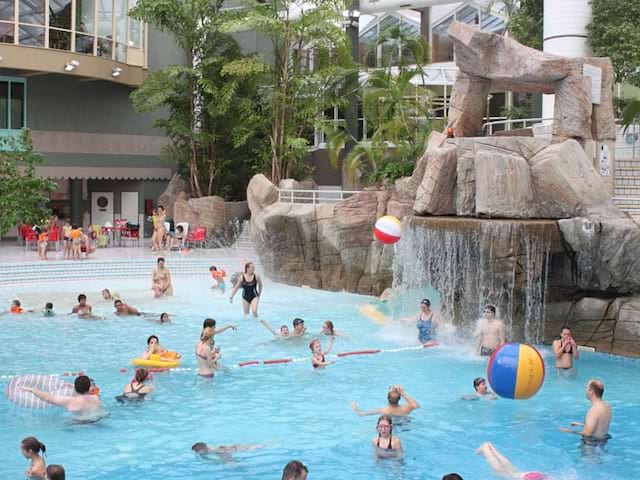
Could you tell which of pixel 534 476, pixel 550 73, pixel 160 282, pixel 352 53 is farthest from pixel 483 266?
pixel 352 53

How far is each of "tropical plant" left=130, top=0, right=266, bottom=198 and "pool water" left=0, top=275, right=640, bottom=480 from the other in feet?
42.0

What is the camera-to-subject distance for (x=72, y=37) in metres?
27.9

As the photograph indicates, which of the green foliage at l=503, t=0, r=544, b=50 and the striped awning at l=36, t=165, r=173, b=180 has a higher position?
the green foliage at l=503, t=0, r=544, b=50

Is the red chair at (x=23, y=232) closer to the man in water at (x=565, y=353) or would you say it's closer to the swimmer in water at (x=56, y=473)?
the man in water at (x=565, y=353)

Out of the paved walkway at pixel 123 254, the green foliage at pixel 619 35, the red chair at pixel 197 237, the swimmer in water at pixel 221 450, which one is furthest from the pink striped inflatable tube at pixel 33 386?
the green foliage at pixel 619 35

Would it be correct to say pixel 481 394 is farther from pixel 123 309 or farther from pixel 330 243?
pixel 330 243

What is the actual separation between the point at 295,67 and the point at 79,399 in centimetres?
1930

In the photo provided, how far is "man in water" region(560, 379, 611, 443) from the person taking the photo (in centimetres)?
943

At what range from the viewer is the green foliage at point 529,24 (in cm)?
2520

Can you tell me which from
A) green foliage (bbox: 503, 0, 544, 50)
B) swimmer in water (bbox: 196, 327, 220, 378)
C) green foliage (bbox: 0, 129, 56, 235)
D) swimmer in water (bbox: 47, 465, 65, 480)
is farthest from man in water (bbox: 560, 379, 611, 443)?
green foliage (bbox: 0, 129, 56, 235)

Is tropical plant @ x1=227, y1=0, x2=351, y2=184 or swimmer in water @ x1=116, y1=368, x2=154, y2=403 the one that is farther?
tropical plant @ x1=227, y1=0, x2=351, y2=184

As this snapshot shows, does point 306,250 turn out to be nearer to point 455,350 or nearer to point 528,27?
point 455,350

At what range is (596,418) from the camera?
9.52 metres

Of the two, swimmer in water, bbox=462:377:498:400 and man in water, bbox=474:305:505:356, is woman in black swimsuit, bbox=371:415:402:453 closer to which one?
swimmer in water, bbox=462:377:498:400
